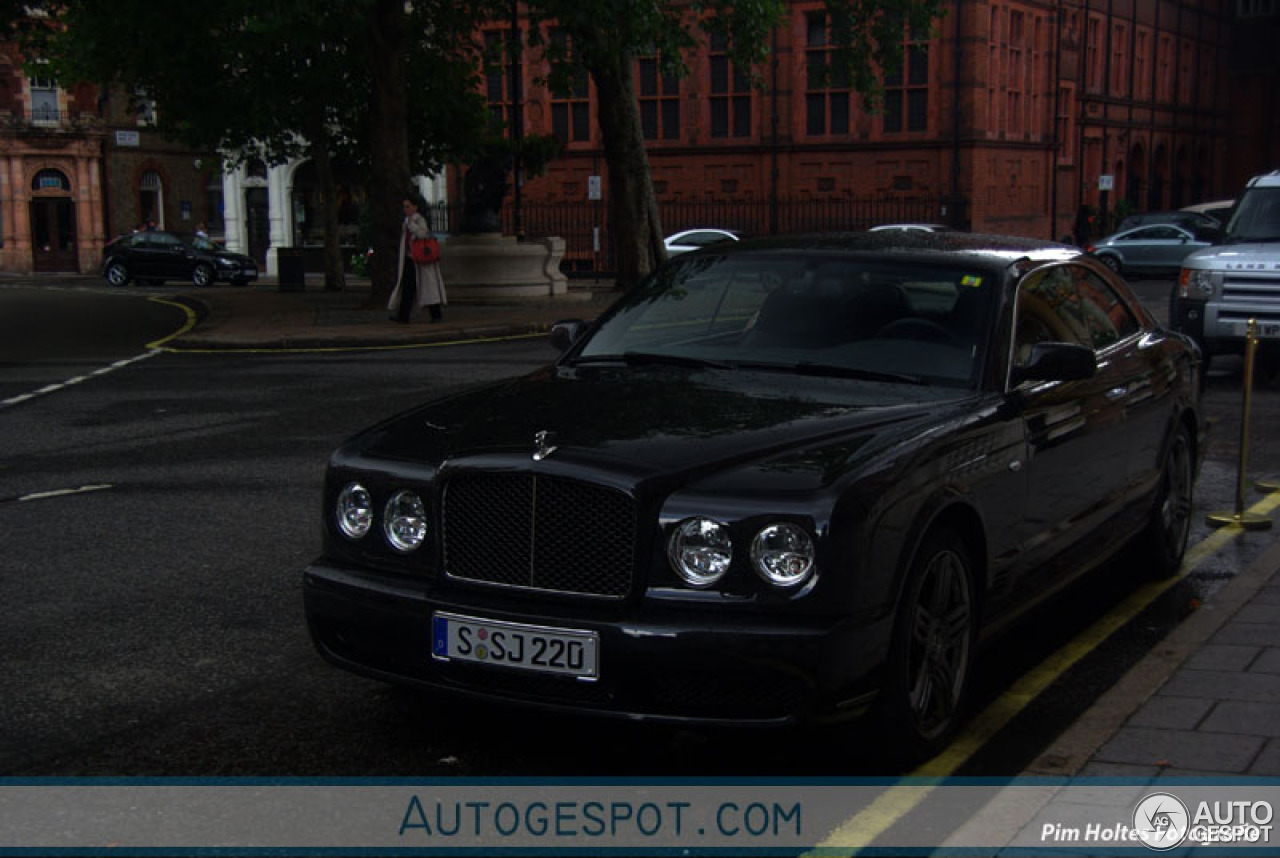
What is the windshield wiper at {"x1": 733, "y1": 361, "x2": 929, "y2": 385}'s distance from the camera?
5.43 m

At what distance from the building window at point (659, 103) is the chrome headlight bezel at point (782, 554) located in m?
47.9

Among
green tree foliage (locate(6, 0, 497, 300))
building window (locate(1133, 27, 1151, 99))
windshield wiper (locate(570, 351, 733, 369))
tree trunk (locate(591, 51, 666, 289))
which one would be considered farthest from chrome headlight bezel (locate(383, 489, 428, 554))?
building window (locate(1133, 27, 1151, 99))

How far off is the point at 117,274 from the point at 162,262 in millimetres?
1344

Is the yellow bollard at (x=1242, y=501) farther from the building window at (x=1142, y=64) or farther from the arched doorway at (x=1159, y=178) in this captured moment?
the arched doorway at (x=1159, y=178)

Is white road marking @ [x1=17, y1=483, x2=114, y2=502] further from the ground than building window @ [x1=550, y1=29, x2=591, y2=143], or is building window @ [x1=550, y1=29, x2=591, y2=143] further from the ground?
building window @ [x1=550, y1=29, x2=591, y2=143]

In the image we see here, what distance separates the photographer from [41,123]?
57.7 m

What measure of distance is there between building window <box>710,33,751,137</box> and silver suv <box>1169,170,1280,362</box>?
116 feet

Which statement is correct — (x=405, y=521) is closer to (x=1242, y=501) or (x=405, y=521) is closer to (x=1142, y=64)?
(x=1242, y=501)

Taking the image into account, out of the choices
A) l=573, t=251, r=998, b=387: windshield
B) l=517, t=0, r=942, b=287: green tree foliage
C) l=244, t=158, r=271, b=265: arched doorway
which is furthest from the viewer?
l=244, t=158, r=271, b=265: arched doorway

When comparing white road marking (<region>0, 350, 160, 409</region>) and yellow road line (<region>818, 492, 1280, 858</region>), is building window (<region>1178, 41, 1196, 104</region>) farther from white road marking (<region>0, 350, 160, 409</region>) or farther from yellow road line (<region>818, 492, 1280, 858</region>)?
yellow road line (<region>818, 492, 1280, 858</region>)

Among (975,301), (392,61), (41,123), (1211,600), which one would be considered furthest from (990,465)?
(41,123)

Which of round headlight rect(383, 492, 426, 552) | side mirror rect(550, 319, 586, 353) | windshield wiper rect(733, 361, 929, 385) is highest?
side mirror rect(550, 319, 586, 353)

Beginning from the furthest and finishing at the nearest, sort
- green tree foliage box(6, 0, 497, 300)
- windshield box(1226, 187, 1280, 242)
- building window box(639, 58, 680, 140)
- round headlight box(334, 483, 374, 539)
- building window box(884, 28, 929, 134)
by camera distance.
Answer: building window box(639, 58, 680, 140) → building window box(884, 28, 929, 134) → green tree foliage box(6, 0, 497, 300) → windshield box(1226, 187, 1280, 242) → round headlight box(334, 483, 374, 539)

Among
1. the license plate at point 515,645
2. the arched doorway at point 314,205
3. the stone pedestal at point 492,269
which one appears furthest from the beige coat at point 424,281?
the arched doorway at point 314,205
